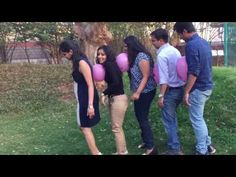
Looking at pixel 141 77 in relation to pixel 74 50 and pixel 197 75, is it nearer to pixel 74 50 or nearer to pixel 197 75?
pixel 197 75

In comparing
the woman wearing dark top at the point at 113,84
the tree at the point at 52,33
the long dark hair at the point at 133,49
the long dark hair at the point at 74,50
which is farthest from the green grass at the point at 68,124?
the tree at the point at 52,33

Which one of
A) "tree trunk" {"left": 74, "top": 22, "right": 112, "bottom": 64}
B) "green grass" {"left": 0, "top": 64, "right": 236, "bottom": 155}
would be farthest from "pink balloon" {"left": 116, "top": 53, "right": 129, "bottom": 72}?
"tree trunk" {"left": 74, "top": 22, "right": 112, "bottom": 64}

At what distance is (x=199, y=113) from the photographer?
589 cm

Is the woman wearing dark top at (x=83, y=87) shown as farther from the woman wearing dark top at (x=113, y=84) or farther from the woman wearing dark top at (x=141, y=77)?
the woman wearing dark top at (x=141, y=77)

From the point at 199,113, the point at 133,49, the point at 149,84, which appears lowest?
the point at 199,113

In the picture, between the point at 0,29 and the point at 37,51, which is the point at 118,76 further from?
the point at 37,51

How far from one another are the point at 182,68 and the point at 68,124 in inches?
137

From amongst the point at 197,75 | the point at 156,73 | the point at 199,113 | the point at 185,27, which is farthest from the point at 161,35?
the point at 199,113

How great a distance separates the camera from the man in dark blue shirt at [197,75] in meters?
5.66

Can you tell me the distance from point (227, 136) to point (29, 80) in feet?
23.3

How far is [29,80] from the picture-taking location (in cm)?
1263

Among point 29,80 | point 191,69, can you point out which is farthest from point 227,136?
point 29,80

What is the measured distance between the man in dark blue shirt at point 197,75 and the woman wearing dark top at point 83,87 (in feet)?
3.88
